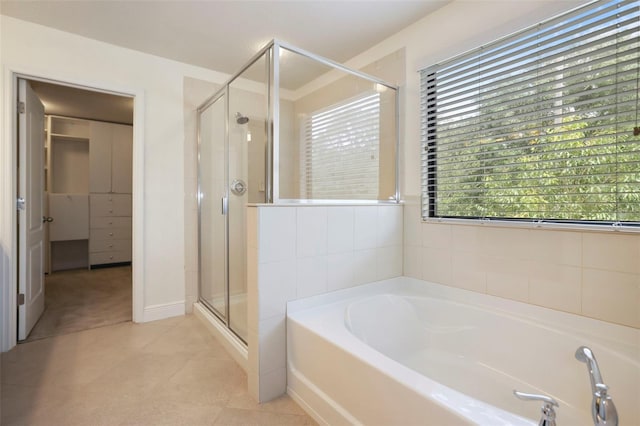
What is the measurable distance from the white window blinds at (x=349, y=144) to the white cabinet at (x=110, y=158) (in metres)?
4.00

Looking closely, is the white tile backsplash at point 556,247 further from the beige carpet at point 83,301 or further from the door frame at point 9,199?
the door frame at point 9,199

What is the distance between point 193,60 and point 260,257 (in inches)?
82.7

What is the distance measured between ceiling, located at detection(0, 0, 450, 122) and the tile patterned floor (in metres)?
2.26

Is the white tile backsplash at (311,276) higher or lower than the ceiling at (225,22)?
lower

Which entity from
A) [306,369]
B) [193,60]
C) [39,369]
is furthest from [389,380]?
[193,60]

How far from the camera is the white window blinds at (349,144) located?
6.98 feet

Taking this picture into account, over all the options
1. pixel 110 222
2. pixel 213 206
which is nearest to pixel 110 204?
pixel 110 222

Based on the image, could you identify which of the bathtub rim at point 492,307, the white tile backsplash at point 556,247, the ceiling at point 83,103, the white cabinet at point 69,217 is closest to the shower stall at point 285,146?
the bathtub rim at point 492,307

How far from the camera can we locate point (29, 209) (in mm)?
2297

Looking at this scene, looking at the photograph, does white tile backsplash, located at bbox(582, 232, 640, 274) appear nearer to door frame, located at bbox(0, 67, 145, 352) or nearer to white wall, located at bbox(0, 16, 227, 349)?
white wall, located at bbox(0, 16, 227, 349)

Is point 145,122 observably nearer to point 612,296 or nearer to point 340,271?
point 340,271

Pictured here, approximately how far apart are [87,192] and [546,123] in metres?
5.89

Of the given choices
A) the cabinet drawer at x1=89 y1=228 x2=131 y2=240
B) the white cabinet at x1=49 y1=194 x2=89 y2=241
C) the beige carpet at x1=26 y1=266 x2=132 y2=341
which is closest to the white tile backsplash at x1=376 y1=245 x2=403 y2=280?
the beige carpet at x1=26 y1=266 x2=132 y2=341

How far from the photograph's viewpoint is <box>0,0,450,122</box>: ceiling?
6.20ft
